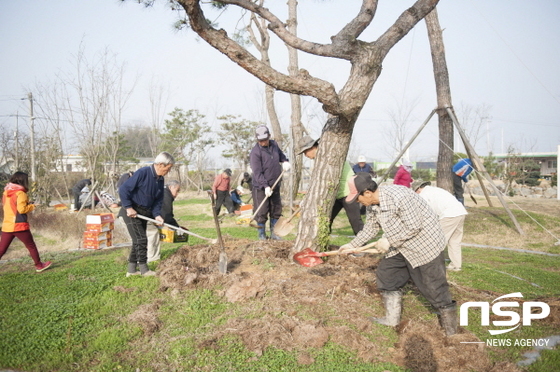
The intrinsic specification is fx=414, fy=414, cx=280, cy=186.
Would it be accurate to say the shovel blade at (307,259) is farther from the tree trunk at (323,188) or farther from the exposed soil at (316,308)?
the tree trunk at (323,188)

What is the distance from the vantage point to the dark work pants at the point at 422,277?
3.63 metres

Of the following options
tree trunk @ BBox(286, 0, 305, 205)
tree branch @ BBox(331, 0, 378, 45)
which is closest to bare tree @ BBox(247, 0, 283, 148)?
tree trunk @ BBox(286, 0, 305, 205)

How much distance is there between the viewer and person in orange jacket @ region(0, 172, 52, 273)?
18.7ft

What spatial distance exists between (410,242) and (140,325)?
8.37 ft

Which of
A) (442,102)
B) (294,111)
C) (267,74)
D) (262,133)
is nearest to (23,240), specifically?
(262,133)

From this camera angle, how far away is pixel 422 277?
3.71m

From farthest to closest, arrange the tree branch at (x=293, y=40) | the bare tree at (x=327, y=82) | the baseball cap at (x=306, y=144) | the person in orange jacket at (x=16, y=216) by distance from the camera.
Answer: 1. the baseball cap at (x=306, y=144)
2. the person in orange jacket at (x=16, y=216)
3. the tree branch at (x=293, y=40)
4. the bare tree at (x=327, y=82)

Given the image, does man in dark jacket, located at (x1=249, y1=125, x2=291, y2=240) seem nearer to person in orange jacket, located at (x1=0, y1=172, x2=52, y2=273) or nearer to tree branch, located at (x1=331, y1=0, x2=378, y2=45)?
tree branch, located at (x1=331, y1=0, x2=378, y2=45)

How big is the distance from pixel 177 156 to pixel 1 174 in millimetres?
9601

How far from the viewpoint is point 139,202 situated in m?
5.41

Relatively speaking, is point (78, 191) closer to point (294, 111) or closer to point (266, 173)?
point (294, 111)

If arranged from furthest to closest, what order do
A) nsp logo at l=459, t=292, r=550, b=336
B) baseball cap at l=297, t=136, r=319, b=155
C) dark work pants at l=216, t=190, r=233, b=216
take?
dark work pants at l=216, t=190, r=233, b=216 < baseball cap at l=297, t=136, r=319, b=155 < nsp logo at l=459, t=292, r=550, b=336

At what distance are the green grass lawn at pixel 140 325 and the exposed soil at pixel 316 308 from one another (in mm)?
78

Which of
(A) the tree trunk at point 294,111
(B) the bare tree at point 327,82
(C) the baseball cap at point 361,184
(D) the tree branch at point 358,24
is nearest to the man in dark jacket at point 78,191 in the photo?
(A) the tree trunk at point 294,111
